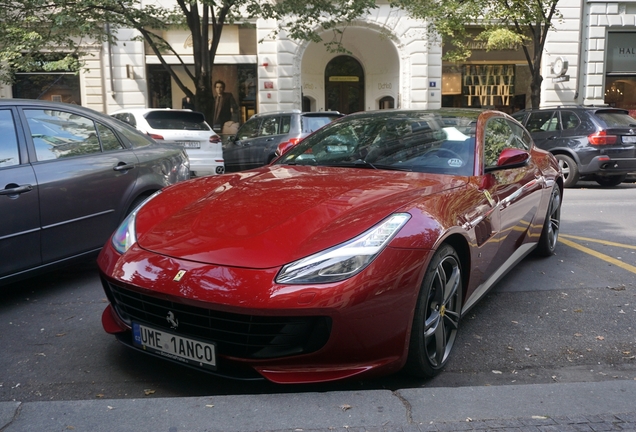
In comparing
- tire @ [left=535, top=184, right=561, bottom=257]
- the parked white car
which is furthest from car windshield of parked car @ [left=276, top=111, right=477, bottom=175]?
the parked white car

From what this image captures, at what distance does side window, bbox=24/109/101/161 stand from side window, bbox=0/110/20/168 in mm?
144

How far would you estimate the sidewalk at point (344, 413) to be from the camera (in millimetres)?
2307

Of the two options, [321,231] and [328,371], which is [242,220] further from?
[328,371]

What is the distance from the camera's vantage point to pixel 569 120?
A: 39.4 ft

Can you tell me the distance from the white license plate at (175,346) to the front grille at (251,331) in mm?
32

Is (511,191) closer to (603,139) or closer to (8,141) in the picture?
(8,141)

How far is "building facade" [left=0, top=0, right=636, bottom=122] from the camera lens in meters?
19.1

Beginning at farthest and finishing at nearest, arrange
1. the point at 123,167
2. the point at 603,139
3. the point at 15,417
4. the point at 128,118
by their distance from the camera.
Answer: the point at 128,118, the point at 603,139, the point at 123,167, the point at 15,417

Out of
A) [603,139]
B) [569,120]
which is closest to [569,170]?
[603,139]

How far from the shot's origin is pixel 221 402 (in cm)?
247

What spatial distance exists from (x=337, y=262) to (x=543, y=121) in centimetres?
1109

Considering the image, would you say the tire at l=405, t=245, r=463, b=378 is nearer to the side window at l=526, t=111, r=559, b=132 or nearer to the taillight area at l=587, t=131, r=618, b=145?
the taillight area at l=587, t=131, r=618, b=145

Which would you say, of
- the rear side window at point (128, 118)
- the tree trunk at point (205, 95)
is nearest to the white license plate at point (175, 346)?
the rear side window at point (128, 118)

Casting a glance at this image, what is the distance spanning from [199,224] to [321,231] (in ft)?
2.22
